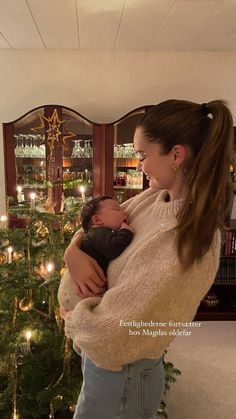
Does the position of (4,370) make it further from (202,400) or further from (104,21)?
(104,21)

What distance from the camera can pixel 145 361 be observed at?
0.80m

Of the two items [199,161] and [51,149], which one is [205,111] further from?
[51,149]

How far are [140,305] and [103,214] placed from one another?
45cm

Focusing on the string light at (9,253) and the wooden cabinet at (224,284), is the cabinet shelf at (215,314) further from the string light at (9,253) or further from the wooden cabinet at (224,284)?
the string light at (9,253)

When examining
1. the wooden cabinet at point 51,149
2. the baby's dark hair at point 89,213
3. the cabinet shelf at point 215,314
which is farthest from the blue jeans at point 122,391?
the cabinet shelf at point 215,314

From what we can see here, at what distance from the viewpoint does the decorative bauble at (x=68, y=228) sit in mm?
1461

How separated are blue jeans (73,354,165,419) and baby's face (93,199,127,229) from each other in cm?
40

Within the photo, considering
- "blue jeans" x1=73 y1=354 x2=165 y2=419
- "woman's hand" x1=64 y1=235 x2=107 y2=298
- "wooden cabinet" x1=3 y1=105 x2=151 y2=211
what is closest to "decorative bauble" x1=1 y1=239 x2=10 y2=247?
"woman's hand" x1=64 y1=235 x2=107 y2=298

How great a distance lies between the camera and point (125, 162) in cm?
267

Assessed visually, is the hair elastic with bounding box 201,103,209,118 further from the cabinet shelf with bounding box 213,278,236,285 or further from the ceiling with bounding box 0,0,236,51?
the cabinet shelf with bounding box 213,278,236,285

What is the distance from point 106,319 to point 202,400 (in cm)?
154

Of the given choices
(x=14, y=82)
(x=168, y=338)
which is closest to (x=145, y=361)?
(x=168, y=338)

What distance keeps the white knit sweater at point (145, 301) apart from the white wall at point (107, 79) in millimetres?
2321

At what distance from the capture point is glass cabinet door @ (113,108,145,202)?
8.58 ft
